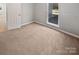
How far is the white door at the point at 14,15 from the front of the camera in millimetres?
1502

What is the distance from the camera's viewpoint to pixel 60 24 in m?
1.52

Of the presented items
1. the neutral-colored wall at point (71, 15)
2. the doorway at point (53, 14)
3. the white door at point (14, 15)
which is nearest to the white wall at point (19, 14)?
the white door at point (14, 15)

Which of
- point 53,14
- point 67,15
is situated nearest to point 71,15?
point 67,15

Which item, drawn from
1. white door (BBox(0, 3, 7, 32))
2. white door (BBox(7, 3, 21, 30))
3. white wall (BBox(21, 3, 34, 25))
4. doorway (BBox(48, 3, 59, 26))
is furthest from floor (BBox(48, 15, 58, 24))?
white door (BBox(0, 3, 7, 32))

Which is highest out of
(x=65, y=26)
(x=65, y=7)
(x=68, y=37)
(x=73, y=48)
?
(x=65, y=7)

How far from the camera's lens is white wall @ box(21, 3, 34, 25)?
1513 mm

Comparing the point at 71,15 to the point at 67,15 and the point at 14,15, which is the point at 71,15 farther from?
the point at 14,15

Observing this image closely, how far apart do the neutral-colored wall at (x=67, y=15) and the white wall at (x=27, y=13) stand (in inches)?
2.0

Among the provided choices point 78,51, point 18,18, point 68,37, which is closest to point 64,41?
point 68,37

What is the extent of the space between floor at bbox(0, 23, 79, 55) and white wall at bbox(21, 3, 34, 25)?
53 mm

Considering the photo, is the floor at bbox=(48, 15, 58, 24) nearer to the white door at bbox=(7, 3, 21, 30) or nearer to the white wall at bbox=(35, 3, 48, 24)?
the white wall at bbox=(35, 3, 48, 24)

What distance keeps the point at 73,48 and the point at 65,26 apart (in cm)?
22

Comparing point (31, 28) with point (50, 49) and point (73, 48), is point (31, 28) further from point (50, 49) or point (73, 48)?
point (73, 48)

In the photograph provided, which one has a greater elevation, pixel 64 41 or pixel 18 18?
pixel 18 18
